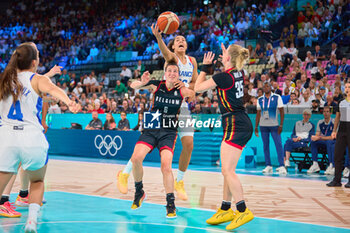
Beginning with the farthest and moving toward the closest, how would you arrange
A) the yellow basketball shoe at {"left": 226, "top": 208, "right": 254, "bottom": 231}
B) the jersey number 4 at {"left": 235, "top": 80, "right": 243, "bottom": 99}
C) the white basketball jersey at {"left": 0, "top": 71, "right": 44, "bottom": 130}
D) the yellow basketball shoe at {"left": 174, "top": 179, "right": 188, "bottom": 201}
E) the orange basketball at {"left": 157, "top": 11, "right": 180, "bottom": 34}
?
the orange basketball at {"left": 157, "top": 11, "right": 180, "bottom": 34} < the yellow basketball shoe at {"left": 174, "top": 179, "right": 188, "bottom": 201} < the jersey number 4 at {"left": 235, "top": 80, "right": 243, "bottom": 99} < the yellow basketball shoe at {"left": 226, "top": 208, "right": 254, "bottom": 231} < the white basketball jersey at {"left": 0, "top": 71, "right": 44, "bottom": 130}

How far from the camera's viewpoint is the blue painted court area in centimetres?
550

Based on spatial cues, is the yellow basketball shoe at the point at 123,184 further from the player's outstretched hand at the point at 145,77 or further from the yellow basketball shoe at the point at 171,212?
the player's outstretched hand at the point at 145,77

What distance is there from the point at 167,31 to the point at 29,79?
350cm

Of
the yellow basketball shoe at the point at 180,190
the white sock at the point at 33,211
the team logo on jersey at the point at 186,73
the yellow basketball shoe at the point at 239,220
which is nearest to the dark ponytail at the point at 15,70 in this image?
the white sock at the point at 33,211

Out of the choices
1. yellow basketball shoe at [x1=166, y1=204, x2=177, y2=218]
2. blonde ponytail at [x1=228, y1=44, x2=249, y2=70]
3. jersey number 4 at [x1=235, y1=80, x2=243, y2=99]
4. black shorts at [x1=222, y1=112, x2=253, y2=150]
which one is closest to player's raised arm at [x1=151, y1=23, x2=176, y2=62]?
blonde ponytail at [x1=228, y1=44, x2=249, y2=70]

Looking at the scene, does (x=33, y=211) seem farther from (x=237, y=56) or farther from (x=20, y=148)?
(x=237, y=56)

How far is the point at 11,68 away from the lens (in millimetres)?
4566

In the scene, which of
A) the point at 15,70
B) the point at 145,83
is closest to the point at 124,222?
the point at 145,83

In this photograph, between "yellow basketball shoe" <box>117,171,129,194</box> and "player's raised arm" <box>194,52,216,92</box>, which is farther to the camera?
"yellow basketball shoe" <box>117,171,129,194</box>

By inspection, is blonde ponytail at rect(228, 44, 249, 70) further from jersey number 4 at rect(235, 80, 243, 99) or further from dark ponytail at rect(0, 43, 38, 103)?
dark ponytail at rect(0, 43, 38, 103)

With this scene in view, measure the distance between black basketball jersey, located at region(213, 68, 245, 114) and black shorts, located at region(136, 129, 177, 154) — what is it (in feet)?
3.24

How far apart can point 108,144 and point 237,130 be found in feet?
34.5

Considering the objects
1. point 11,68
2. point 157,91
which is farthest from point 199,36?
point 11,68

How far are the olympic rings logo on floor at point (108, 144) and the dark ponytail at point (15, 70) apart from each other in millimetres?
10796
